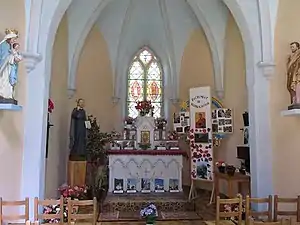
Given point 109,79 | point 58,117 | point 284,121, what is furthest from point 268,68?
point 109,79

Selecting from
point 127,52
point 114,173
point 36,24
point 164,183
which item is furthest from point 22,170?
point 127,52

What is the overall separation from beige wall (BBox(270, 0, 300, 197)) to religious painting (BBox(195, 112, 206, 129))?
222cm

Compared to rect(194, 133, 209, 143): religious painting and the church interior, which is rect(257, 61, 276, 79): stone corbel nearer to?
the church interior

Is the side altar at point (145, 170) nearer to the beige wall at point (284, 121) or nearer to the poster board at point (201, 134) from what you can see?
the poster board at point (201, 134)

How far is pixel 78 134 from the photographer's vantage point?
8016 millimetres

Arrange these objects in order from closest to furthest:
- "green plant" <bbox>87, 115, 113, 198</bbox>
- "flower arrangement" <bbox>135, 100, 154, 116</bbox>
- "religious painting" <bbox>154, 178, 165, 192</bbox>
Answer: "religious painting" <bbox>154, 178, 165, 192</bbox> < "green plant" <bbox>87, 115, 113, 198</bbox> < "flower arrangement" <bbox>135, 100, 154, 116</bbox>

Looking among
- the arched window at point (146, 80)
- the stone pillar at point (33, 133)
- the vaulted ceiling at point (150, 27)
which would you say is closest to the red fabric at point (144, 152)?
the vaulted ceiling at point (150, 27)

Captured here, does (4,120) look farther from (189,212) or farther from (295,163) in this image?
(295,163)

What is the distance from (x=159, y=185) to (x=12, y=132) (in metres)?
4.10

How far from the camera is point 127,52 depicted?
10492mm

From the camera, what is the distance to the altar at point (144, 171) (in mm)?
8109

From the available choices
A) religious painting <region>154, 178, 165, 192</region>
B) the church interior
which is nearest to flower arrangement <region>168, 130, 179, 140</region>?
the church interior

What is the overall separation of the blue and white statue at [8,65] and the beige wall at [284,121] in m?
4.22

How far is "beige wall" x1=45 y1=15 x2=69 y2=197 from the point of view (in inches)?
283
